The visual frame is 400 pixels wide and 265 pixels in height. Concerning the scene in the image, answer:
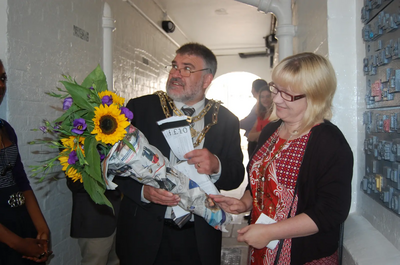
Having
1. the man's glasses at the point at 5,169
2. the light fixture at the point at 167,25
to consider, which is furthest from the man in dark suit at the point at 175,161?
the light fixture at the point at 167,25

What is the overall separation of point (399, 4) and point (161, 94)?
122cm

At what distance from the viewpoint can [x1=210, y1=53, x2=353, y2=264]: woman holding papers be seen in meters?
1.22

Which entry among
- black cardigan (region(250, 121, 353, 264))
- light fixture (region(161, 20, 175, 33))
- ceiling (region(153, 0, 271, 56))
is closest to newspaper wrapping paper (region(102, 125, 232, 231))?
black cardigan (region(250, 121, 353, 264))

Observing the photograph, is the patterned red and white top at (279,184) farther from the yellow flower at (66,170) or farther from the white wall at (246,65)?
the white wall at (246,65)

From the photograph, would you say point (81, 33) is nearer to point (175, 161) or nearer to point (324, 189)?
point (175, 161)

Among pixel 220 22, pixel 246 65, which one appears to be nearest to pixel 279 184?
pixel 220 22

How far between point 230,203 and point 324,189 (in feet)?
1.62

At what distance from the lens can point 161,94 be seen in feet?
6.61

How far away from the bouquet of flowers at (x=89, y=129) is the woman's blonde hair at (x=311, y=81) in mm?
622

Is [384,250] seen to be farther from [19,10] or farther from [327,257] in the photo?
[19,10]

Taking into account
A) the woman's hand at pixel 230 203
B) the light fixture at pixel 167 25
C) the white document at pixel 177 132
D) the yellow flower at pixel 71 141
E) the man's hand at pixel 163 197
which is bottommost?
the woman's hand at pixel 230 203

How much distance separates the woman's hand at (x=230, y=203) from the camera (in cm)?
158

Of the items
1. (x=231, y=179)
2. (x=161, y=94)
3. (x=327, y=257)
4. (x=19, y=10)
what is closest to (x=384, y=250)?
(x=327, y=257)

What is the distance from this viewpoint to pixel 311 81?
1318mm
